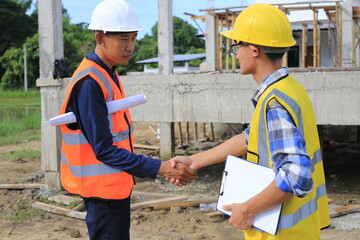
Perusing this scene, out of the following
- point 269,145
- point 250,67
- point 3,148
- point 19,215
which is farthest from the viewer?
point 3,148

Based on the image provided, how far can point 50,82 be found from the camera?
290 inches

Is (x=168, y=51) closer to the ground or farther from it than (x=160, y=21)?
closer to the ground

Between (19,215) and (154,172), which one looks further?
(19,215)

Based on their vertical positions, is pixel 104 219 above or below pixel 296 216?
below

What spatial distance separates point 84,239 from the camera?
5.24m

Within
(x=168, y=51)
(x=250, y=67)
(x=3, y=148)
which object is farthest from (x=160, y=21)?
(x=3, y=148)

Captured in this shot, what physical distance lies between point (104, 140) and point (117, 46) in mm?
608

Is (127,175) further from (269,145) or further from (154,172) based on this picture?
(269,145)

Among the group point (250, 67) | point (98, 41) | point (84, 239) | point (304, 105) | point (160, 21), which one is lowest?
point (84, 239)

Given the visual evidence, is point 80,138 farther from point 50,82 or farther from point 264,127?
point 50,82

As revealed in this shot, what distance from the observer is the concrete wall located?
6.34 metres

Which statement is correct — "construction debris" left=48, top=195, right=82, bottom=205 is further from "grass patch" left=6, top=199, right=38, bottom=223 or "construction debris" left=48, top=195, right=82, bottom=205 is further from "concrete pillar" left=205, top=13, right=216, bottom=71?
"concrete pillar" left=205, top=13, right=216, bottom=71

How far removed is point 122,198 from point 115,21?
1.08 m

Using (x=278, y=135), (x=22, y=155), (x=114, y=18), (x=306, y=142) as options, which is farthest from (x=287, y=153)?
(x=22, y=155)
